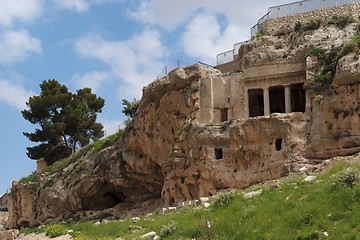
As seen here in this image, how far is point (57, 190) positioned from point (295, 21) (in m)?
21.6

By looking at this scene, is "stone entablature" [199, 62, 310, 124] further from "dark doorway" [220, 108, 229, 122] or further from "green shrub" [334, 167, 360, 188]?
"green shrub" [334, 167, 360, 188]

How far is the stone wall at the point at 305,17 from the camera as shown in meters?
36.0

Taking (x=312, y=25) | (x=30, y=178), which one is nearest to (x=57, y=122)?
(x=30, y=178)

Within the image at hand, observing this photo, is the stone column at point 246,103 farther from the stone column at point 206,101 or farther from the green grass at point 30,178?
the green grass at point 30,178

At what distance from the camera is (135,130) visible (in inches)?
1615

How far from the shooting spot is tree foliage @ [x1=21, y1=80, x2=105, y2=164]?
5719cm

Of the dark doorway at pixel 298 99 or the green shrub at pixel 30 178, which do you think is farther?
the green shrub at pixel 30 178

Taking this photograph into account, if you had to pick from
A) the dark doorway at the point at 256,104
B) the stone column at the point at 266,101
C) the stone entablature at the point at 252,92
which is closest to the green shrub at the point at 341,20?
the stone entablature at the point at 252,92

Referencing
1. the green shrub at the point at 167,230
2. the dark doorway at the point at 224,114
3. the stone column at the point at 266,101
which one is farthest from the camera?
the dark doorway at the point at 224,114

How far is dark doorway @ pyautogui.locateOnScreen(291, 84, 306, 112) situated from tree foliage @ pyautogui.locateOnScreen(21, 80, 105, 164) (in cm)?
2578

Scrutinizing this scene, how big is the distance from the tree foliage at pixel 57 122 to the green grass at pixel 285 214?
3166cm

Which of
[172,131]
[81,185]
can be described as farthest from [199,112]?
[81,185]

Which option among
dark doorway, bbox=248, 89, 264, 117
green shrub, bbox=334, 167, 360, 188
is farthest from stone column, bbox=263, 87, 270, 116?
green shrub, bbox=334, 167, 360, 188

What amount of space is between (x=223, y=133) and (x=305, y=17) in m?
8.64
